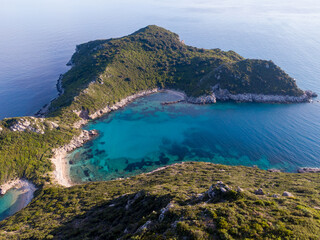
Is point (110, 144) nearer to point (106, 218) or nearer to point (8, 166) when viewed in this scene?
point (8, 166)

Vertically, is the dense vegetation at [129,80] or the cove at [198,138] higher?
the dense vegetation at [129,80]

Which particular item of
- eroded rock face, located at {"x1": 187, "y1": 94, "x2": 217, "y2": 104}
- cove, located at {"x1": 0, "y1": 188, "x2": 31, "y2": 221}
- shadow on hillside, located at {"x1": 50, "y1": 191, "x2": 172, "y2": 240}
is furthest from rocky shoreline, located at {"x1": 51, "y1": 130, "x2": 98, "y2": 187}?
eroded rock face, located at {"x1": 187, "y1": 94, "x2": 217, "y2": 104}

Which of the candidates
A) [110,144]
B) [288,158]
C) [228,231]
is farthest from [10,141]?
[288,158]

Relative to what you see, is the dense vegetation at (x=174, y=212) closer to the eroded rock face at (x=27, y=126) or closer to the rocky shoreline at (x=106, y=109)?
the eroded rock face at (x=27, y=126)

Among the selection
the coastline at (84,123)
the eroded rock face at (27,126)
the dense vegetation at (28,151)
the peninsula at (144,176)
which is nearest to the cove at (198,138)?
the coastline at (84,123)

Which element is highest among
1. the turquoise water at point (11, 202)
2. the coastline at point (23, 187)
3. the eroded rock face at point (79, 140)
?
the eroded rock face at point (79, 140)

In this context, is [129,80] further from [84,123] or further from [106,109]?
[84,123]

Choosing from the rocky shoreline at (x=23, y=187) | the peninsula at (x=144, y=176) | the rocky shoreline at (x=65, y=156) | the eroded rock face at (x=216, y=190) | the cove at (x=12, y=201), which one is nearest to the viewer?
the peninsula at (x=144, y=176)

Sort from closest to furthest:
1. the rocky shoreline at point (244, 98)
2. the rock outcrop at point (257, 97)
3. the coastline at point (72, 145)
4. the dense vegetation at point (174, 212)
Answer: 1. the dense vegetation at point (174, 212)
2. the coastline at point (72, 145)
3. the rock outcrop at point (257, 97)
4. the rocky shoreline at point (244, 98)
